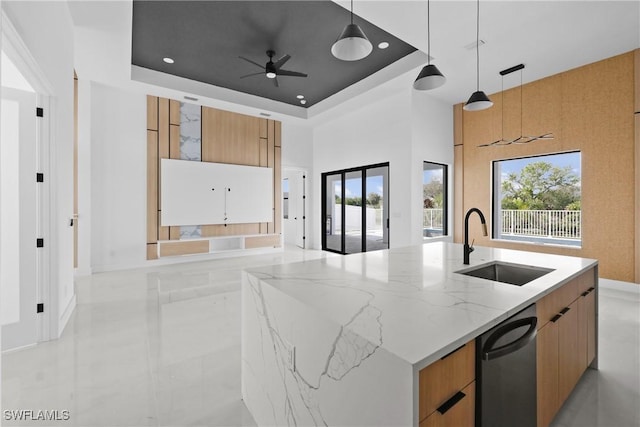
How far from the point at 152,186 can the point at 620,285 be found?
27.0 ft

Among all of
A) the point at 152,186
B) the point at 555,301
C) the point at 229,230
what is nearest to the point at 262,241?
the point at 229,230

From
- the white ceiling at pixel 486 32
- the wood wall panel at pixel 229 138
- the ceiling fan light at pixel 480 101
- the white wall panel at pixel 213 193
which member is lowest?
the white wall panel at pixel 213 193

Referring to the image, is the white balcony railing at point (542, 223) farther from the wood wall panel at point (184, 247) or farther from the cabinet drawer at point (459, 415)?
the wood wall panel at point (184, 247)

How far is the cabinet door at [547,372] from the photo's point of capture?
1.42m

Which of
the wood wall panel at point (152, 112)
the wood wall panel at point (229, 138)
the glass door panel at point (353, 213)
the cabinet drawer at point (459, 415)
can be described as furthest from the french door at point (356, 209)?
the cabinet drawer at point (459, 415)

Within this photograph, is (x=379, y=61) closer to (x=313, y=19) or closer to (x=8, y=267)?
(x=313, y=19)

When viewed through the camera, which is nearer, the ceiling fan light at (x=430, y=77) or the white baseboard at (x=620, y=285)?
the ceiling fan light at (x=430, y=77)

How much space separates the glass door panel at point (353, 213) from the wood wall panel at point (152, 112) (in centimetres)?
437

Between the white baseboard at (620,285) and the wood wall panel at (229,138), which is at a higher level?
the wood wall panel at (229,138)

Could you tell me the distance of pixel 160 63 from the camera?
16.9ft

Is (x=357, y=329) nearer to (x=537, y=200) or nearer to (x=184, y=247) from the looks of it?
(x=184, y=247)

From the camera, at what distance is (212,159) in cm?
671

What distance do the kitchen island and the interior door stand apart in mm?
2224

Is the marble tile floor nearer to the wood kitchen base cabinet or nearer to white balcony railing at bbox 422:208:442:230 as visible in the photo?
the wood kitchen base cabinet
